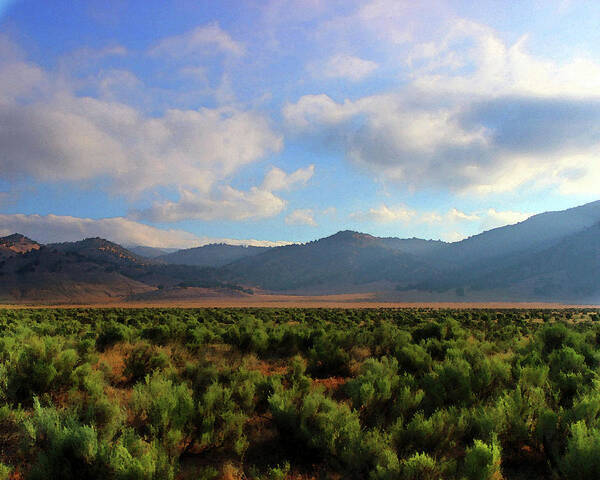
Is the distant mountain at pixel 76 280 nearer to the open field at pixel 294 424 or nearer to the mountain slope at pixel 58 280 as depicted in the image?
the mountain slope at pixel 58 280

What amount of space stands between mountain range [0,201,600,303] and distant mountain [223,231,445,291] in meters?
0.50

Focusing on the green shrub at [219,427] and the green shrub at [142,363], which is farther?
the green shrub at [142,363]

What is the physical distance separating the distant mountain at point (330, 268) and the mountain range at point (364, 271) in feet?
1.66

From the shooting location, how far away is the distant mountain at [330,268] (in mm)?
155125

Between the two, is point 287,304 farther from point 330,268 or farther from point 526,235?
point 526,235

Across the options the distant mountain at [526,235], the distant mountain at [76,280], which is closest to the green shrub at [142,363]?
the distant mountain at [76,280]

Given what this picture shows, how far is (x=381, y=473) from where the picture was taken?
4.08 m

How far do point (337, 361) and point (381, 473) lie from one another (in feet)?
22.9

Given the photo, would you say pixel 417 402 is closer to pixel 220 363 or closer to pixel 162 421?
pixel 162 421

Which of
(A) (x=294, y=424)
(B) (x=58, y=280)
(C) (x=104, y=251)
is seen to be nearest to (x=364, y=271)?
(B) (x=58, y=280)

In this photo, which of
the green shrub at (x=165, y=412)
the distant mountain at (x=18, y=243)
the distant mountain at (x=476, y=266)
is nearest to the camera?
the green shrub at (x=165, y=412)

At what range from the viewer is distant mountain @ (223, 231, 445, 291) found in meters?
155

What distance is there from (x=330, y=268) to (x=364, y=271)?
16774mm

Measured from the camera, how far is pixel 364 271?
16525 centimetres
